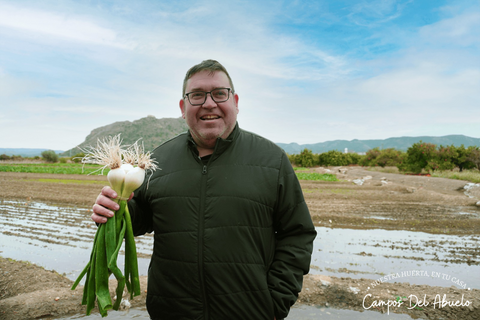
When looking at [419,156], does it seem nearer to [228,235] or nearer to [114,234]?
[228,235]

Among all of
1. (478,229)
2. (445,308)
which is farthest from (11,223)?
(478,229)

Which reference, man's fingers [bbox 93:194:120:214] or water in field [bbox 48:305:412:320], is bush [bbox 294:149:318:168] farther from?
man's fingers [bbox 93:194:120:214]

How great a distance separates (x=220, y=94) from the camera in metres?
1.78

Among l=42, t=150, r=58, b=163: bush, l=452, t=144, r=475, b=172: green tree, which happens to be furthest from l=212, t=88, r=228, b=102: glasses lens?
l=42, t=150, r=58, b=163: bush

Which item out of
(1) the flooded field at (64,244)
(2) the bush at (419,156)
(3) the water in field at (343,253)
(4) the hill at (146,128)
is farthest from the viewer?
(4) the hill at (146,128)

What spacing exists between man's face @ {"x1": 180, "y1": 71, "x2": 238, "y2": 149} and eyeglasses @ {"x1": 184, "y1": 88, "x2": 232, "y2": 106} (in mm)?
18

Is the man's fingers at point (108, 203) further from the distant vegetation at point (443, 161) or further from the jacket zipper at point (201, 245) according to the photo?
the distant vegetation at point (443, 161)

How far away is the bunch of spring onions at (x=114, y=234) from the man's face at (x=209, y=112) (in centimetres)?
36

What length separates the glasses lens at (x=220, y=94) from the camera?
176 centimetres

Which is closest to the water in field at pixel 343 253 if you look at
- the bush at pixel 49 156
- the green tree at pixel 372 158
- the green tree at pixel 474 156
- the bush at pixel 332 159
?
the green tree at pixel 474 156

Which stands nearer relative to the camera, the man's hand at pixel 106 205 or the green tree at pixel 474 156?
the man's hand at pixel 106 205

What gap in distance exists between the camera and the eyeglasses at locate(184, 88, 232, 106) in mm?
1758

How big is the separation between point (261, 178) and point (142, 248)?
18.4ft

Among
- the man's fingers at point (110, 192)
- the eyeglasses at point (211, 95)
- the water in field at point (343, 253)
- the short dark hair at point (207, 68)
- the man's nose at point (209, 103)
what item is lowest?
the water in field at point (343, 253)
